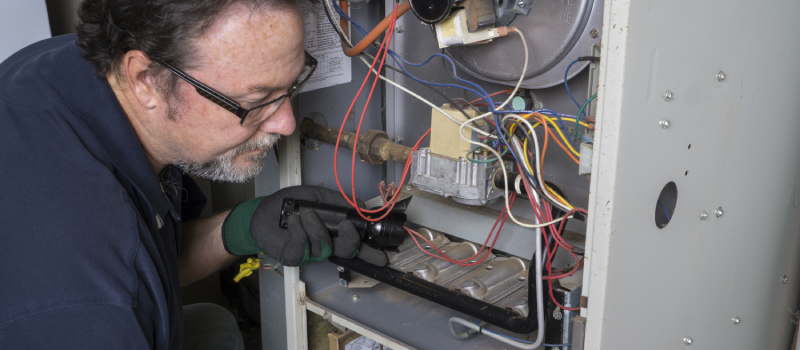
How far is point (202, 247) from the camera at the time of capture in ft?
4.10

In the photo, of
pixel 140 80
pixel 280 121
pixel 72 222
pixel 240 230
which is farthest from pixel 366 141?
pixel 72 222

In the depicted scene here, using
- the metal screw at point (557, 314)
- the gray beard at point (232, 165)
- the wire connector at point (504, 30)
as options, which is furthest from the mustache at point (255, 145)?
the metal screw at point (557, 314)

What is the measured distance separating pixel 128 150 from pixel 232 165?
20 centimetres

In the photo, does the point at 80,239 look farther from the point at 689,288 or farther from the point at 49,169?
the point at 689,288

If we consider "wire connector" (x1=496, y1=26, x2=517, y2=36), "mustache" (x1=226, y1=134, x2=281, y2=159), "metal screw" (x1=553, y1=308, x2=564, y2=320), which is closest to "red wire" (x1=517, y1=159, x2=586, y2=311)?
"metal screw" (x1=553, y1=308, x2=564, y2=320)

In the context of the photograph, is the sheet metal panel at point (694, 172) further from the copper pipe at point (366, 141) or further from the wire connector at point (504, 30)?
the copper pipe at point (366, 141)

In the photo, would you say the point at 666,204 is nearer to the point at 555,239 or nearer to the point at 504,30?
the point at 555,239

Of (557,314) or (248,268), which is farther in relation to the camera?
(248,268)

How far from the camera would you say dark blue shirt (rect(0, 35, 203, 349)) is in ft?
2.16

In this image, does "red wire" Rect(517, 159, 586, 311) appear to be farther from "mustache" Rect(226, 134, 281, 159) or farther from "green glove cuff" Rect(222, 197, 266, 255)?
"green glove cuff" Rect(222, 197, 266, 255)

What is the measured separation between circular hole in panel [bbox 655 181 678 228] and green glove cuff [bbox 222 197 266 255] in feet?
2.44

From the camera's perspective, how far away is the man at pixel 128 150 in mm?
673

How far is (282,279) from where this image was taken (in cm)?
132

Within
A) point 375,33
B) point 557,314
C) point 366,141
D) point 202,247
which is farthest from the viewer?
point 202,247
